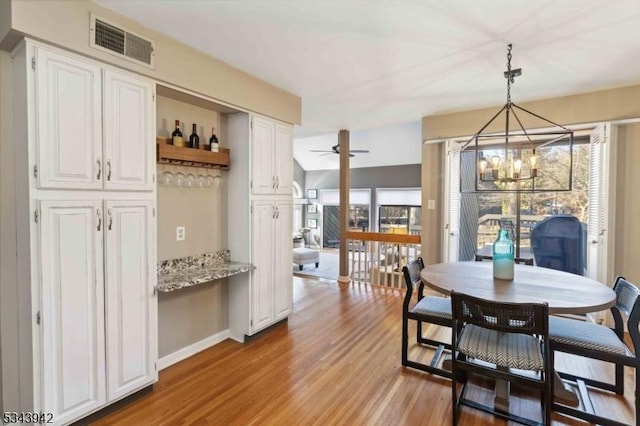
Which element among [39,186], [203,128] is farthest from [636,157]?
[39,186]

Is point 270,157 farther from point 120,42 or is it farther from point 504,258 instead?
point 504,258

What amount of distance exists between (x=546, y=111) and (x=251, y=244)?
3730mm

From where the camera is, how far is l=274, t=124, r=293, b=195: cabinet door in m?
3.36

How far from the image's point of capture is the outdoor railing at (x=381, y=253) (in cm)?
501

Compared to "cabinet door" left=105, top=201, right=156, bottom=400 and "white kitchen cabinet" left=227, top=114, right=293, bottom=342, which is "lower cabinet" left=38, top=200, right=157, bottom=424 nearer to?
"cabinet door" left=105, top=201, right=156, bottom=400

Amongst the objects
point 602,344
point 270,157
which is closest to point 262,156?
point 270,157

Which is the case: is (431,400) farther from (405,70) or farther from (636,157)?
(636,157)

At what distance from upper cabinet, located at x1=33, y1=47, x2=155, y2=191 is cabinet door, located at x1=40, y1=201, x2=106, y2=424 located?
0.19 meters

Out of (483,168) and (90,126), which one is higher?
(90,126)

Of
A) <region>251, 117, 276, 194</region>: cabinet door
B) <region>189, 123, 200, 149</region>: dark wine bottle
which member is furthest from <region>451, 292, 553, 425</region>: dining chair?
<region>189, 123, 200, 149</region>: dark wine bottle

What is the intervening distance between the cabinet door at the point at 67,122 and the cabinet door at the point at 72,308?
0.16 metres

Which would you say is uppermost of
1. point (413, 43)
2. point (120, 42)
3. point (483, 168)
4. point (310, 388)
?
point (413, 43)

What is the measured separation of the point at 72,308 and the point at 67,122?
3.61ft

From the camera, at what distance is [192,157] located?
8.74 feet
